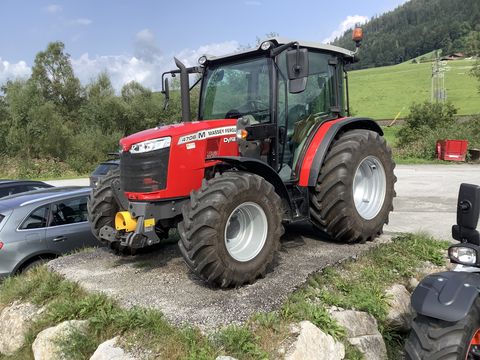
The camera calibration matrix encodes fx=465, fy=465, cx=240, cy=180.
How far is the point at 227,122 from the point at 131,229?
1574 mm

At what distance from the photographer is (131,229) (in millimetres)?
4809

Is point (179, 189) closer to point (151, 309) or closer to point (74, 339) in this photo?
point (151, 309)

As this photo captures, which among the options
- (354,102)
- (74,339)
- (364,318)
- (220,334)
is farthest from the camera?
(354,102)

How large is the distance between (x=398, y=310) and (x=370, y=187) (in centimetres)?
196

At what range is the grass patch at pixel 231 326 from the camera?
3598 mm

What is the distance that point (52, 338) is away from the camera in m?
4.07

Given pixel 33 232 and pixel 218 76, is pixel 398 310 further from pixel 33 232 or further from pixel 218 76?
pixel 33 232

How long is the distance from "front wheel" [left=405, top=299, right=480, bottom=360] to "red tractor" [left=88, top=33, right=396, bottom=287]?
1.83 m

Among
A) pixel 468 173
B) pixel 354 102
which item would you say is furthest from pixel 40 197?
pixel 354 102

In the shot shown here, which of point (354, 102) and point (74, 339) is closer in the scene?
point (74, 339)

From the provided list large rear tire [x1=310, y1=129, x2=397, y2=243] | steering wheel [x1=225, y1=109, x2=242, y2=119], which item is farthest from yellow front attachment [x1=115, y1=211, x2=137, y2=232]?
large rear tire [x1=310, y1=129, x2=397, y2=243]

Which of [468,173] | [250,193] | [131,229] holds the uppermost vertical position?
[250,193]

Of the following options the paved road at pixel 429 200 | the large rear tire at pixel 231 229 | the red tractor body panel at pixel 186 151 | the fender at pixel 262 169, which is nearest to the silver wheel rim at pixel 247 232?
the large rear tire at pixel 231 229

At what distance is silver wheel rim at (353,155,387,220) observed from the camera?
6105mm
